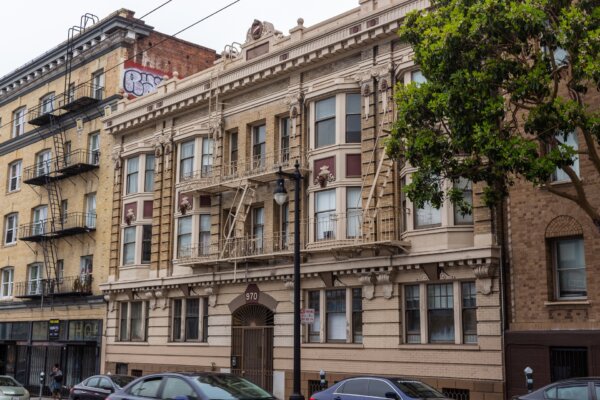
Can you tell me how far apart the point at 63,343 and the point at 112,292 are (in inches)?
185

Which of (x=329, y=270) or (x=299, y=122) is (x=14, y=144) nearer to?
(x=299, y=122)

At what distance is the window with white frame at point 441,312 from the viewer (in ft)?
74.3

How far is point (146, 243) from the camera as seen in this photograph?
34781mm

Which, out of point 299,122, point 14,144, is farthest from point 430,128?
point 14,144

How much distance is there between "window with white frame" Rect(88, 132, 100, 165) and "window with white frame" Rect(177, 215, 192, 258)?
8368 mm

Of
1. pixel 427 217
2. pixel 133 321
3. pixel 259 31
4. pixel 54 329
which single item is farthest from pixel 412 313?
pixel 54 329

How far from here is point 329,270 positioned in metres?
26.0

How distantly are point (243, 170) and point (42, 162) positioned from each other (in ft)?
58.1

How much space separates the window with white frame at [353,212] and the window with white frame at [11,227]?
25.6 meters

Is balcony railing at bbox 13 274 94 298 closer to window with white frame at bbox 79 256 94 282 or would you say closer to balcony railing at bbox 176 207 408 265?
window with white frame at bbox 79 256 94 282

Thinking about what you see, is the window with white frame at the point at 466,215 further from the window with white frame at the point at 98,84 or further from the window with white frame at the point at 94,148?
the window with white frame at the point at 98,84

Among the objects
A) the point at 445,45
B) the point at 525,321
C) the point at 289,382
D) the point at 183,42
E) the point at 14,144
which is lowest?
the point at 289,382

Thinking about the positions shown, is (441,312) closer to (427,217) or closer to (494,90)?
(427,217)

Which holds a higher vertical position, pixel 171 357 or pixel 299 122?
pixel 299 122
